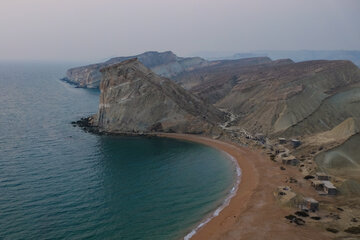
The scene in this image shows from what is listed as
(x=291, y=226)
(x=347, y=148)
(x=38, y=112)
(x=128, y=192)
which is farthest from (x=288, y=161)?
(x=38, y=112)

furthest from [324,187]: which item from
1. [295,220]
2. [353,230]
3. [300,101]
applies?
[300,101]

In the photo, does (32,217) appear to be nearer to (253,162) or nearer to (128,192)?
(128,192)

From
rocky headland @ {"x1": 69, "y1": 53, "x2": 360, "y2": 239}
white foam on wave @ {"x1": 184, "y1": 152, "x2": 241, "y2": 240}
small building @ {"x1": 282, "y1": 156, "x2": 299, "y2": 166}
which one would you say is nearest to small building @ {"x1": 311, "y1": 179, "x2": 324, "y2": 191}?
rocky headland @ {"x1": 69, "y1": 53, "x2": 360, "y2": 239}

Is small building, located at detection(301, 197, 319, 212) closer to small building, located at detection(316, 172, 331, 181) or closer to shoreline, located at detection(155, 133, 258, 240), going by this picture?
shoreline, located at detection(155, 133, 258, 240)

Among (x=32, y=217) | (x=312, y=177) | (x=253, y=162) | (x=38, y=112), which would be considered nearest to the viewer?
(x=32, y=217)

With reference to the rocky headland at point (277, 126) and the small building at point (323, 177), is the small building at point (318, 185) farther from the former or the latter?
the small building at point (323, 177)

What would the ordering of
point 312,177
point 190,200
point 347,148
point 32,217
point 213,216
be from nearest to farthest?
1. point 32,217
2. point 213,216
3. point 190,200
4. point 312,177
5. point 347,148
